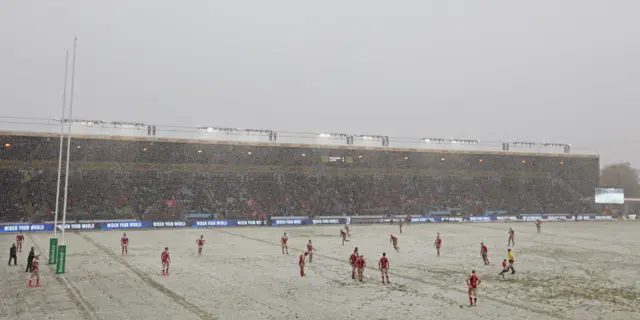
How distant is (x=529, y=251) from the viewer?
3303 cm

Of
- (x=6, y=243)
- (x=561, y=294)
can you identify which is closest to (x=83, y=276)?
A: (x=6, y=243)

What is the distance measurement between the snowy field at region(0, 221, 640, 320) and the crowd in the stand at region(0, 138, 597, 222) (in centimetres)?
2454

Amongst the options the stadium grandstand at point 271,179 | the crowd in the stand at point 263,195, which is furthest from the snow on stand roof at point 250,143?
the crowd in the stand at point 263,195

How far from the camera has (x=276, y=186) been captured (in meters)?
69.8

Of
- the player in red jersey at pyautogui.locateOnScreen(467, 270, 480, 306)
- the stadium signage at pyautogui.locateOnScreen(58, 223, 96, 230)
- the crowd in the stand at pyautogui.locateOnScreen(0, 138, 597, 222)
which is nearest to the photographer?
the player in red jersey at pyautogui.locateOnScreen(467, 270, 480, 306)

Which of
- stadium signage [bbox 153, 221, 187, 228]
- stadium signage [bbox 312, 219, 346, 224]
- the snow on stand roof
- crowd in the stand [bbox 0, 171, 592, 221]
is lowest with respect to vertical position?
stadium signage [bbox 153, 221, 187, 228]

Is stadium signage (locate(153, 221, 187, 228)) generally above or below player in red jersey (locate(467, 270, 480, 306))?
below

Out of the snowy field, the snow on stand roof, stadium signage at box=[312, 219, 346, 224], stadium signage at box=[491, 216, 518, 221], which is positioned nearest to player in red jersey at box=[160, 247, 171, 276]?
the snowy field

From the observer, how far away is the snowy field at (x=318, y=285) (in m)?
15.8

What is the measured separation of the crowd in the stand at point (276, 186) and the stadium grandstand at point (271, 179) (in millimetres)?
153

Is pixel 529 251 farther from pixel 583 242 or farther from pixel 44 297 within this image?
pixel 44 297

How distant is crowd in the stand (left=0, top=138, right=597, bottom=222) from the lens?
187 ft

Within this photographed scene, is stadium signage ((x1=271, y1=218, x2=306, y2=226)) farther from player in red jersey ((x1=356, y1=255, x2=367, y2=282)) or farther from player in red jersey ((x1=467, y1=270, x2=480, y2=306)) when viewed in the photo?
player in red jersey ((x1=467, y1=270, x2=480, y2=306))

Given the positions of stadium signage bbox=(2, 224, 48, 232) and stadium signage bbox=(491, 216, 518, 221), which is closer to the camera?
stadium signage bbox=(2, 224, 48, 232)
